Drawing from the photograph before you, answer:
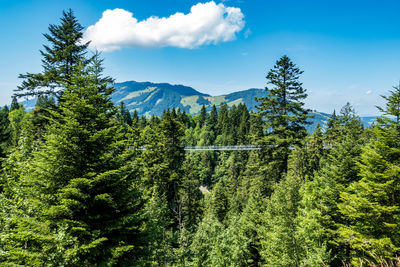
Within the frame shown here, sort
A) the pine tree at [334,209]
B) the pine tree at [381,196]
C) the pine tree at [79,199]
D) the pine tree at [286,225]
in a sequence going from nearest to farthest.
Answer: the pine tree at [79,199] < the pine tree at [381,196] < the pine tree at [334,209] < the pine tree at [286,225]

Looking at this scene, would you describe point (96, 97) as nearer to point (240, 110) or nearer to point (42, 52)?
point (42, 52)

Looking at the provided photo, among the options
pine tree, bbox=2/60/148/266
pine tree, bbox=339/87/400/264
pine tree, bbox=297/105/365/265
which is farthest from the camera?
pine tree, bbox=297/105/365/265

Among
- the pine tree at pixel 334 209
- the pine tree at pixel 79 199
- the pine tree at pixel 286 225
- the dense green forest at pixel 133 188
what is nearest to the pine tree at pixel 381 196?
the dense green forest at pixel 133 188

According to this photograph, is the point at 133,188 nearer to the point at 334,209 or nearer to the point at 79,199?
the point at 79,199

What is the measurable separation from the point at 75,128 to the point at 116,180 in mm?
2507

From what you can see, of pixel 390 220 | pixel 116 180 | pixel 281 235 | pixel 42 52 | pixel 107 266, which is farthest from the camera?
pixel 281 235

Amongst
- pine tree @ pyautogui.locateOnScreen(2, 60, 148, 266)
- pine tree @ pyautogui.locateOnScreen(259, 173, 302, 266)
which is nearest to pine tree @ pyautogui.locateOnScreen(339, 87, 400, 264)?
pine tree @ pyautogui.locateOnScreen(259, 173, 302, 266)

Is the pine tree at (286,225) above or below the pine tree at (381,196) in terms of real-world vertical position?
below

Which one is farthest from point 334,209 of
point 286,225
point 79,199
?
point 79,199

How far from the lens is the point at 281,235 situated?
17.4m

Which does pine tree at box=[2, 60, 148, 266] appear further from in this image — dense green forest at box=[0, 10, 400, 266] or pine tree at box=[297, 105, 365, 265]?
pine tree at box=[297, 105, 365, 265]

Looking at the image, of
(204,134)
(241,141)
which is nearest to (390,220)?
(241,141)

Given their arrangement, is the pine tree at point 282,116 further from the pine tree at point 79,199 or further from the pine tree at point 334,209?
the pine tree at point 79,199

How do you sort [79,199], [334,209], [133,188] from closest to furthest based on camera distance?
[79,199] < [133,188] < [334,209]
